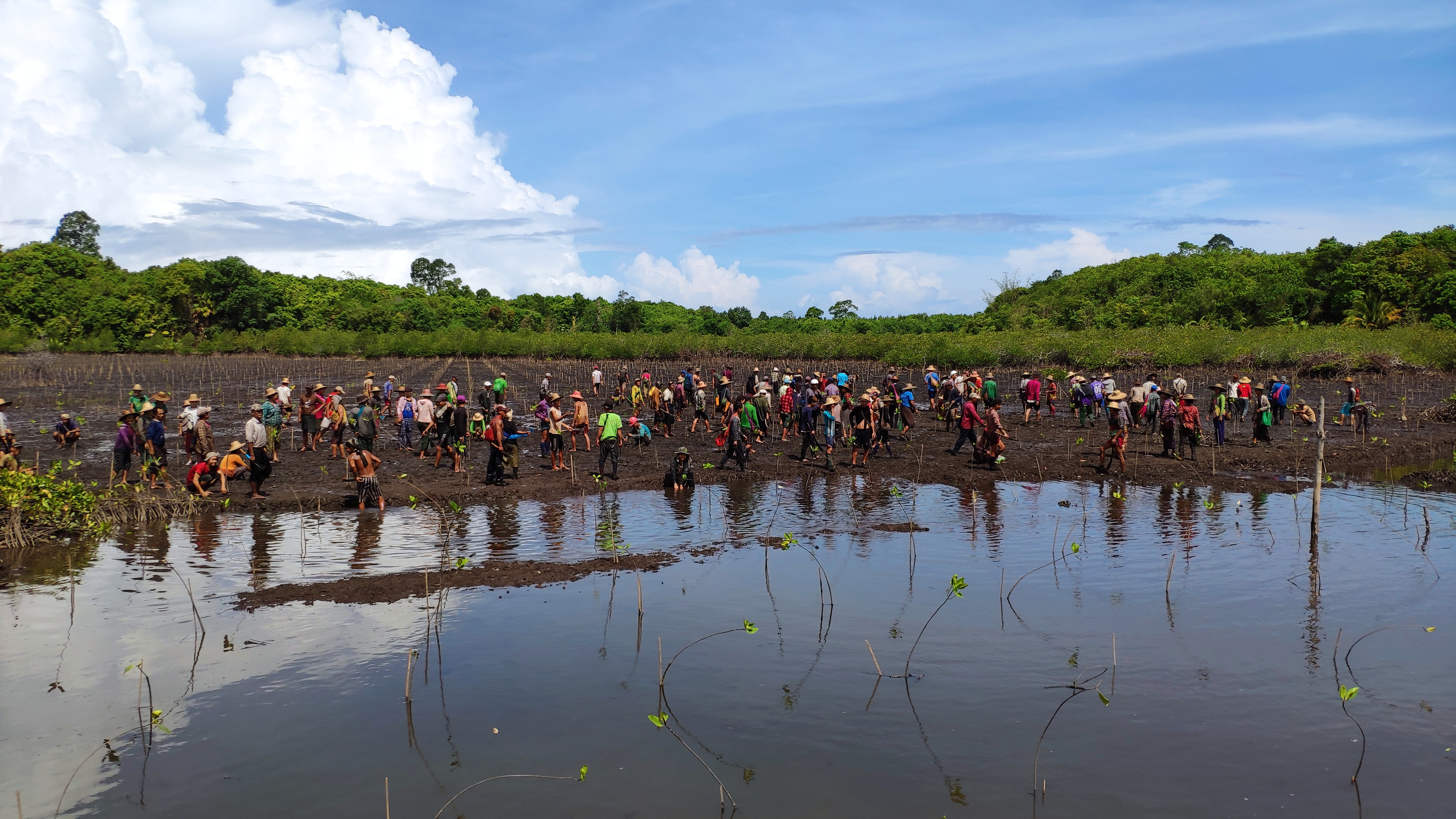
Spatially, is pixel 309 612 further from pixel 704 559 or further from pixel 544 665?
pixel 704 559

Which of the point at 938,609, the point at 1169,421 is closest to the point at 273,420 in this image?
the point at 938,609

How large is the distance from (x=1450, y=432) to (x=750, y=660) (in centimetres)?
2647

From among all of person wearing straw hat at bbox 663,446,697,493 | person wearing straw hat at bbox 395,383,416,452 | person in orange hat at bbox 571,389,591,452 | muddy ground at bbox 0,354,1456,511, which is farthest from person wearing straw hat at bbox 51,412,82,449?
person wearing straw hat at bbox 663,446,697,493

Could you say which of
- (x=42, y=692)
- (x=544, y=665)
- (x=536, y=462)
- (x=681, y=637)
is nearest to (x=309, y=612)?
(x=42, y=692)

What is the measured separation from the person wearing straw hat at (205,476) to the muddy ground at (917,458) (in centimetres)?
51

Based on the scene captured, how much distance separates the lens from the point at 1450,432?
25922mm

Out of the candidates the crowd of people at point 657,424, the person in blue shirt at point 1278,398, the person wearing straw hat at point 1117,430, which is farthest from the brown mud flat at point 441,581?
the person in blue shirt at point 1278,398

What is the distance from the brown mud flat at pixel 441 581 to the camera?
11.5 metres

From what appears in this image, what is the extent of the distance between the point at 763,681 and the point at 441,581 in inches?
198

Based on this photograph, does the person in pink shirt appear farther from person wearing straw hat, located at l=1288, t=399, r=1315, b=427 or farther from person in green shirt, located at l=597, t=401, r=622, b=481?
person in green shirt, located at l=597, t=401, r=622, b=481

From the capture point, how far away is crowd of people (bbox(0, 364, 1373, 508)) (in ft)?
58.9

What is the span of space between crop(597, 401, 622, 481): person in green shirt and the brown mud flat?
5.42m

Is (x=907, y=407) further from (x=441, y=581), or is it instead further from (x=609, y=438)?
(x=441, y=581)

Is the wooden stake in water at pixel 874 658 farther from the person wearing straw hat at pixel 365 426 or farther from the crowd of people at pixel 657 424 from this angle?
the person wearing straw hat at pixel 365 426
